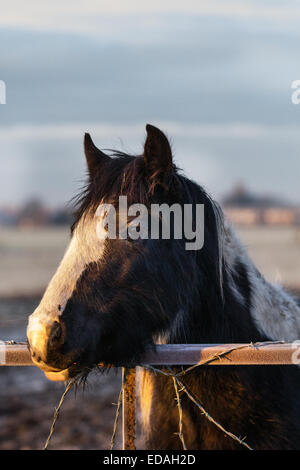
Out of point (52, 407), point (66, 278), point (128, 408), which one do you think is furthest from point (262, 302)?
point (52, 407)

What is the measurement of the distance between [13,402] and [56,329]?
7265mm

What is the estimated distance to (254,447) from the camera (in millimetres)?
2664

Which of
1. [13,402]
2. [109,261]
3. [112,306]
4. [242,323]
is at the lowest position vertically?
[13,402]

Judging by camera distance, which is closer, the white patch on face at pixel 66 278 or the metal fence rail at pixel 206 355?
the white patch on face at pixel 66 278

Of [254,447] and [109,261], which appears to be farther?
[254,447]

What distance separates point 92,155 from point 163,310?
0.97 m

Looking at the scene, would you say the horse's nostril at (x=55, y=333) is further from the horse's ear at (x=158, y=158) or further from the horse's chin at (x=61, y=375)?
the horse's ear at (x=158, y=158)

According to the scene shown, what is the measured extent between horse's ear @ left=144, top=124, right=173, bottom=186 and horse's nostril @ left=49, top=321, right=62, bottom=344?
0.84 metres

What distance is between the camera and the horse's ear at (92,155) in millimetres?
2943

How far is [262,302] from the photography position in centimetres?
295

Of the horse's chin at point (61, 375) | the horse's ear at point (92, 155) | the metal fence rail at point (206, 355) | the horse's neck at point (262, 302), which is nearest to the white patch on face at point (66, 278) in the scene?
the horse's chin at point (61, 375)

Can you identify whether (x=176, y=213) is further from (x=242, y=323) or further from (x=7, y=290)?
(x=7, y=290)
